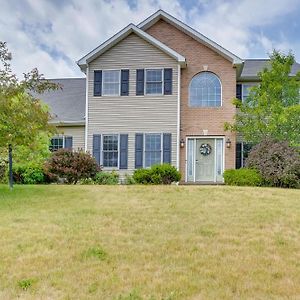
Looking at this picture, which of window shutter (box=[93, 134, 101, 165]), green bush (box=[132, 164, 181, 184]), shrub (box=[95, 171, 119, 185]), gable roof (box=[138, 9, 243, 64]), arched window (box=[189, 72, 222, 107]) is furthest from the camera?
arched window (box=[189, 72, 222, 107])

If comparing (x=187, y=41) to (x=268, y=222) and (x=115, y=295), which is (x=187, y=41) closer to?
(x=268, y=222)

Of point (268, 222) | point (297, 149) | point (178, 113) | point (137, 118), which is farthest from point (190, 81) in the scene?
point (268, 222)

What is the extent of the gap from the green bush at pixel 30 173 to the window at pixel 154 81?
5.87 meters

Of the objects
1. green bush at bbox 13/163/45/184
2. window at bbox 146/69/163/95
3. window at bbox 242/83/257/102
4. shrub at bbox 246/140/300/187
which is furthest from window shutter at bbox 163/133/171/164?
green bush at bbox 13/163/45/184

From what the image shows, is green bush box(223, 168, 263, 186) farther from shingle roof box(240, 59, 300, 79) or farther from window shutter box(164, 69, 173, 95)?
shingle roof box(240, 59, 300, 79)

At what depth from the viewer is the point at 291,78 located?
18125mm

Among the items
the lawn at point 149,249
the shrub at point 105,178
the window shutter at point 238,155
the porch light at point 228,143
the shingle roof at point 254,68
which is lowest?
the lawn at point 149,249

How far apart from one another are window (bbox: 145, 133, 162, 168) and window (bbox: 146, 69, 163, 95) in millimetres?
1980

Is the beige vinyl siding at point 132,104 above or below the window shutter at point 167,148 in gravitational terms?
above

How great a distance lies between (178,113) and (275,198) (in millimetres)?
7862

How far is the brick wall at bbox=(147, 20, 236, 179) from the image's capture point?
60.9ft

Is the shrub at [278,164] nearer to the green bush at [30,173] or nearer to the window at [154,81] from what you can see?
the window at [154,81]

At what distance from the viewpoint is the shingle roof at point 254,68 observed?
65.6 feet

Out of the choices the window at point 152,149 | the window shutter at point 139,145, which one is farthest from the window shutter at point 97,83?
the window at point 152,149
